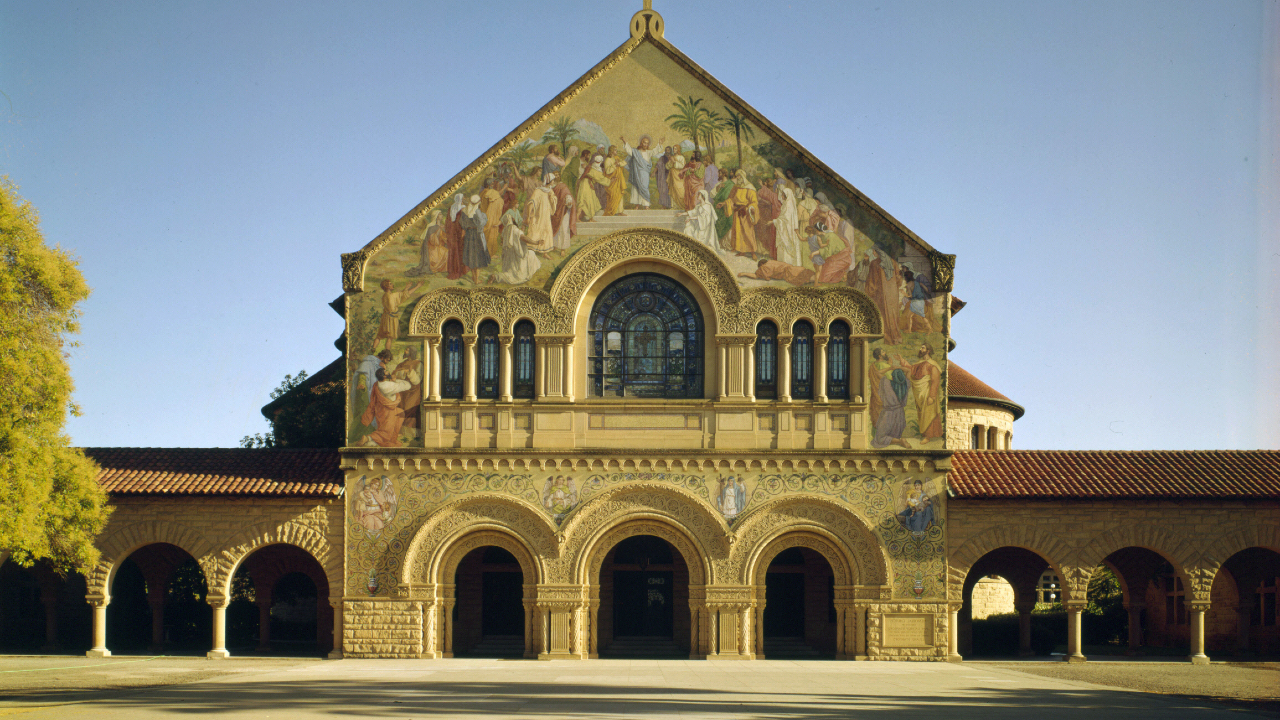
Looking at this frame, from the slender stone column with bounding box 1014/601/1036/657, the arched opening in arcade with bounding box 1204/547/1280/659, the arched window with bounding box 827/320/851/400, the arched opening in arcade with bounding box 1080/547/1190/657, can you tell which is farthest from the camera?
the slender stone column with bounding box 1014/601/1036/657

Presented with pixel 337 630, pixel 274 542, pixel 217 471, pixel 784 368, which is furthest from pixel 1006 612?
pixel 217 471

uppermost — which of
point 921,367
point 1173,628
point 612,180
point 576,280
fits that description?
point 612,180

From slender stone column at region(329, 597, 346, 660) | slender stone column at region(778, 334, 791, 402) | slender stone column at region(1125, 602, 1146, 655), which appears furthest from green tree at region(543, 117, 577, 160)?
slender stone column at region(1125, 602, 1146, 655)

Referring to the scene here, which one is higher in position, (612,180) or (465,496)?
(612,180)

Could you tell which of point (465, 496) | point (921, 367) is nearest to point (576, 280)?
point (465, 496)

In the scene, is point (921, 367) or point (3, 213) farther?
point (921, 367)

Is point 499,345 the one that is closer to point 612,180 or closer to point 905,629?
point 612,180

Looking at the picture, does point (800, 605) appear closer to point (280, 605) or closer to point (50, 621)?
point (280, 605)

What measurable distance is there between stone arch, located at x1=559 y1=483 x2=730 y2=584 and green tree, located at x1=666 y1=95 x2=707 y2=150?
8.48 m

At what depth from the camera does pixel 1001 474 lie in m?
29.7

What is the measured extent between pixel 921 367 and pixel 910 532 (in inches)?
151

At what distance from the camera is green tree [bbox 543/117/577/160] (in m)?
29.8

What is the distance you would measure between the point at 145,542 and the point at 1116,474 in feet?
75.9

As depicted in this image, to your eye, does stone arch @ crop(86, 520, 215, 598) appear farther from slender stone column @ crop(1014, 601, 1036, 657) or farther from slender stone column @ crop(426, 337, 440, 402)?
slender stone column @ crop(1014, 601, 1036, 657)
